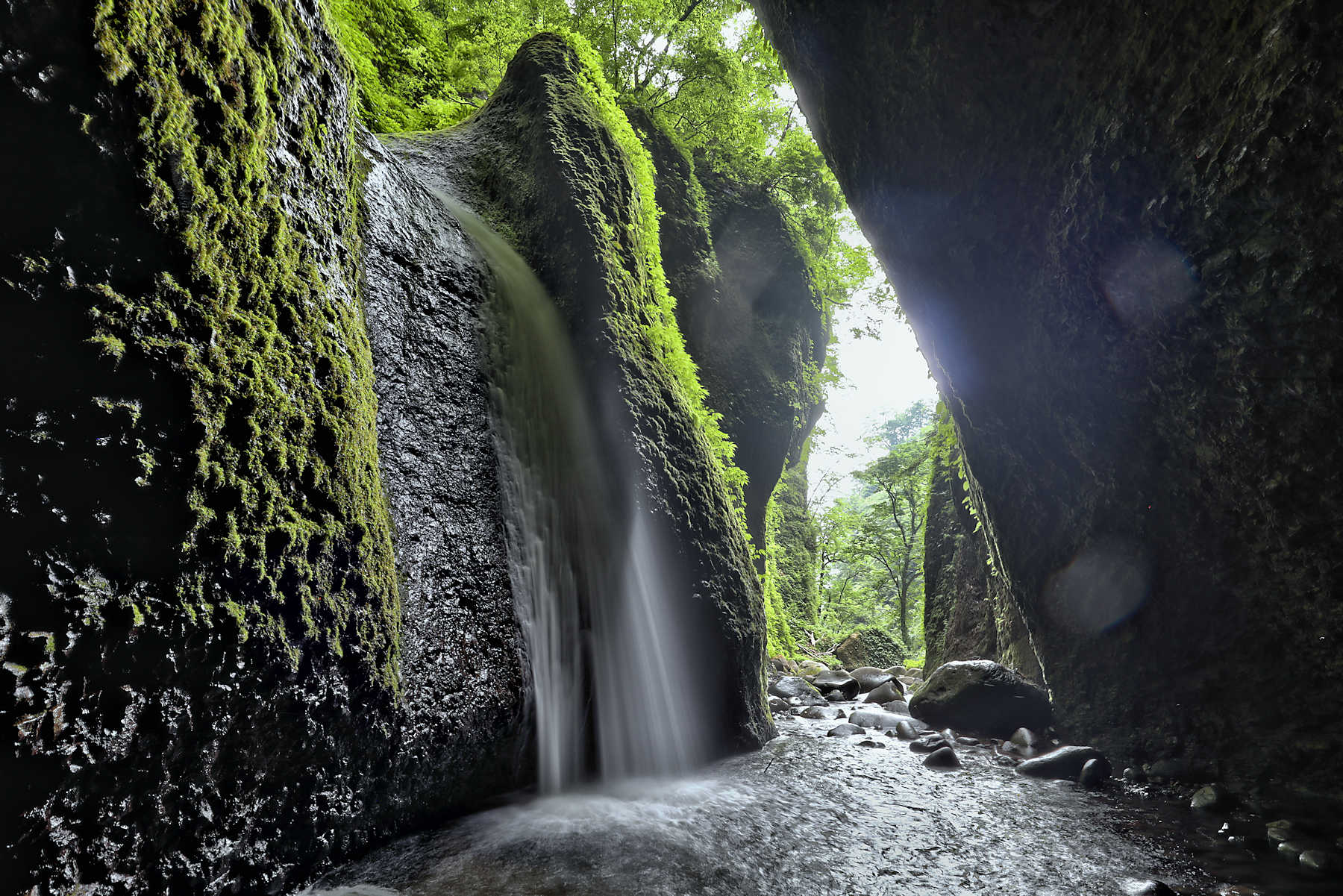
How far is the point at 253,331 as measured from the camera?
179 cm

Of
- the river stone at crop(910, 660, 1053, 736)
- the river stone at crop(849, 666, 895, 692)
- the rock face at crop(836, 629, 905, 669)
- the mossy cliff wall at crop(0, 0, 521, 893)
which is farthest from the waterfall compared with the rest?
the rock face at crop(836, 629, 905, 669)

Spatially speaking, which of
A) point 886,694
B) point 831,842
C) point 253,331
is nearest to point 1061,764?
point 831,842

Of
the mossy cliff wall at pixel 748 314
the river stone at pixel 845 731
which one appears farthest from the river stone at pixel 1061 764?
the mossy cliff wall at pixel 748 314

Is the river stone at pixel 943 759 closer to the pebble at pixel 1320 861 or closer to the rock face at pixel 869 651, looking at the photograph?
the pebble at pixel 1320 861

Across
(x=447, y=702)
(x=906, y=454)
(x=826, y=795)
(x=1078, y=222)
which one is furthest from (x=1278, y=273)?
(x=906, y=454)

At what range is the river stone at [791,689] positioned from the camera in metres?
6.63

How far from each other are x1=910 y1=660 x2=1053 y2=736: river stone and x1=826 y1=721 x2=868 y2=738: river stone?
677mm

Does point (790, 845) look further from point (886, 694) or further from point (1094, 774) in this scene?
point (886, 694)

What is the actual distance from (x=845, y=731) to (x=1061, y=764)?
1.67 meters

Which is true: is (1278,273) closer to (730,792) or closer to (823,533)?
(730,792)

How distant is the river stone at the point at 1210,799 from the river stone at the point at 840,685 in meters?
4.29

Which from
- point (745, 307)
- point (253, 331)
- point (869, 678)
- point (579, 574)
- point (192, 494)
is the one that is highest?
point (745, 307)

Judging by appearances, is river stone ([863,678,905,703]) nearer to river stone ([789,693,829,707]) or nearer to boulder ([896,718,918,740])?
river stone ([789,693,829,707])

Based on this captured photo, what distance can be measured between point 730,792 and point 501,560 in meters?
1.69
